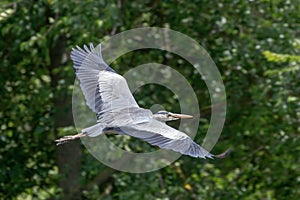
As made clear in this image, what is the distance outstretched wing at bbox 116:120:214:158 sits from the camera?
2.99m

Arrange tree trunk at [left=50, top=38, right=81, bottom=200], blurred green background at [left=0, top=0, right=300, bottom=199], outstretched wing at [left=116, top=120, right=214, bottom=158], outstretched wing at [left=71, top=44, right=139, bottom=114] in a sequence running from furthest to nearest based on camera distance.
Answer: tree trunk at [left=50, top=38, right=81, bottom=200] < blurred green background at [left=0, top=0, right=300, bottom=199] < outstretched wing at [left=71, top=44, right=139, bottom=114] < outstretched wing at [left=116, top=120, right=214, bottom=158]

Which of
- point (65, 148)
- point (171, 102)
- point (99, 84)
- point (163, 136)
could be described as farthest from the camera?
point (65, 148)

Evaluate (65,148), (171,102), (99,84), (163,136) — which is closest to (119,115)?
(163,136)

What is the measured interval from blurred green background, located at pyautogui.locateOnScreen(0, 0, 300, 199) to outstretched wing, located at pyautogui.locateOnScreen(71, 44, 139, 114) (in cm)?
226

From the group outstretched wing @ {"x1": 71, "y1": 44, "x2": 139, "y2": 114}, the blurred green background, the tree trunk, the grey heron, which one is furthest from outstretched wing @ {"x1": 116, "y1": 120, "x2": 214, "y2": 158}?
the tree trunk

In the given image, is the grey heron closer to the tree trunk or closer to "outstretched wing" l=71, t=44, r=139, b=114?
"outstretched wing" l=71, t=44, r=139, b=114

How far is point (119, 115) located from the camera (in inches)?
123

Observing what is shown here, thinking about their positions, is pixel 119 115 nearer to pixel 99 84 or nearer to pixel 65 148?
pixel 99 84

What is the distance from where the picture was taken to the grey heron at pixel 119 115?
9.88ft

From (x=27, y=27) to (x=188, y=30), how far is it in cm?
142

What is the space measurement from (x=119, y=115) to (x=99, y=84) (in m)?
0.44

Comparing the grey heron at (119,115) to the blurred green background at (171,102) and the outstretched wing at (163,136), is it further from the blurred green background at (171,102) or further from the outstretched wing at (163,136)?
Answer: the blurred green background at (171,102)

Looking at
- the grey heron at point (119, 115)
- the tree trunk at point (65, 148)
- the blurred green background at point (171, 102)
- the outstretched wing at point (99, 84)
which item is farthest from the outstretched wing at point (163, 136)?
the tree trunk at point (65, 148)

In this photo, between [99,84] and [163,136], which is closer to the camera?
[163,136]
